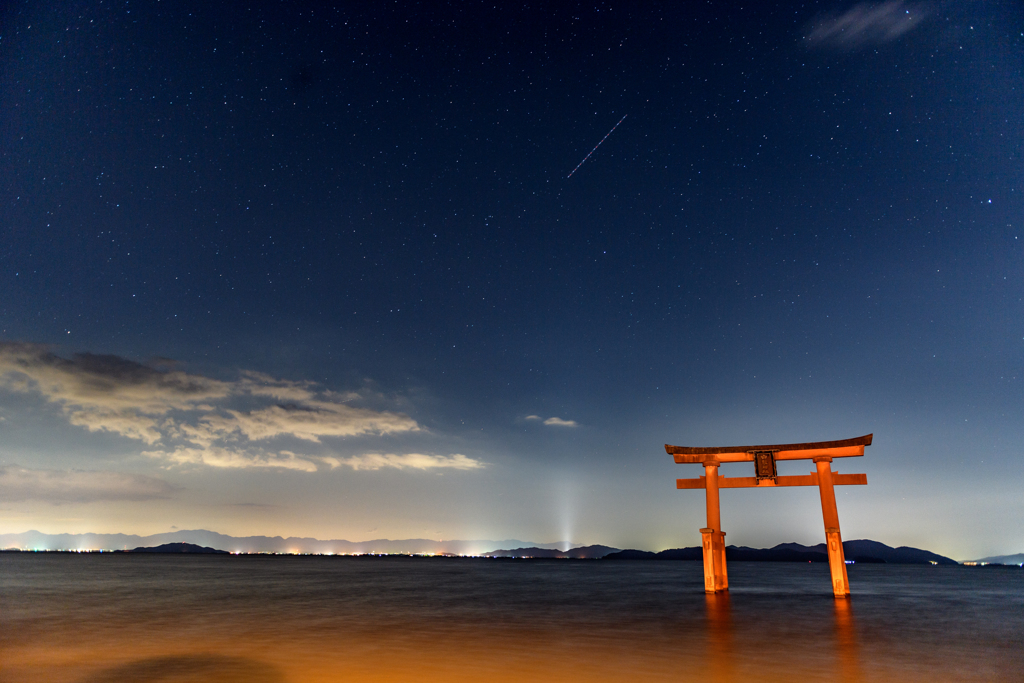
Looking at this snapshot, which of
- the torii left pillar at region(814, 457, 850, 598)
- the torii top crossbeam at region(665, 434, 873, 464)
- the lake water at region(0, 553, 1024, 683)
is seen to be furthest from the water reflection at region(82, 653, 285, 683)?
the torii left pillar at region(814, 457, 850, 598)

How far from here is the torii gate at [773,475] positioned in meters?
19.3

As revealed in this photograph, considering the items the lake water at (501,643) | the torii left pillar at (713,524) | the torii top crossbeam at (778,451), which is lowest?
the lake water at (501,643)

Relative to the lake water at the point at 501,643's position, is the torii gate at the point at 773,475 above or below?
above

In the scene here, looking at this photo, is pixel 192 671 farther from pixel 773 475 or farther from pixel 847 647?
pixel 773 475

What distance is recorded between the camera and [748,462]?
67.7 feet

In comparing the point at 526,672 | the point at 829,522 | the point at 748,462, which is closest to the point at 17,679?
the point at 526,672

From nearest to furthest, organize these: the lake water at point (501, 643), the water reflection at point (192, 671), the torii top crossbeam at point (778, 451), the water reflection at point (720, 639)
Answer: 1. the water reflection at point (192, 671)
2. the lake water at point (501, 643)
3. the water reflection at point (720, 639)
4. the torii top crossbeam at point (778, 451)

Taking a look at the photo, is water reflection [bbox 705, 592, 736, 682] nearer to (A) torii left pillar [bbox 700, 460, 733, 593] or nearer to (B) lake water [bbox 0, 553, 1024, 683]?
(B) lake water [bbox 0, 553, 1024, 683]

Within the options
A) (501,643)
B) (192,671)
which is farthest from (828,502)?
(192,671)

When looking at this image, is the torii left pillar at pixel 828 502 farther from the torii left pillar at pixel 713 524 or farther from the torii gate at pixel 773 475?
the torii left pillar at pixel 713 524

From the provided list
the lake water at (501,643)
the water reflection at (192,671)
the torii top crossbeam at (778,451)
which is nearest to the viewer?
the water reflection at (192,671)

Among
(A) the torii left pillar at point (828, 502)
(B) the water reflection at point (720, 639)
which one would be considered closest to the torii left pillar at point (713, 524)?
(B) the water reflection at point (720, 639)

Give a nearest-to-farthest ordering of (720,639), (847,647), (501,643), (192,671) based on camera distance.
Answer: (192,671) → (847,647) → (501,643) → (720,639)

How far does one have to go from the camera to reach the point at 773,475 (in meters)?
20.0
